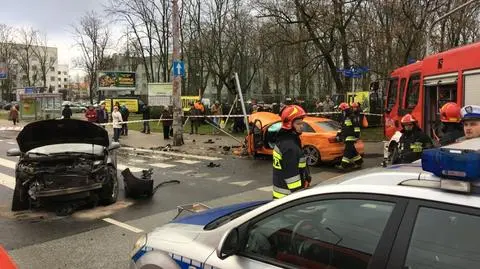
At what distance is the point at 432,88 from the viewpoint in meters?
11.4

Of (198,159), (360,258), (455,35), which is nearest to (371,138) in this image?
(198,159)

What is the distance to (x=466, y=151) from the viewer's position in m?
2.19

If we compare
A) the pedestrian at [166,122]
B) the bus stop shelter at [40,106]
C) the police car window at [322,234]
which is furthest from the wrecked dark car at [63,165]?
the bus stop shelter at [40,106]

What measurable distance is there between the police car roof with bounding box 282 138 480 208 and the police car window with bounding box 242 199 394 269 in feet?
0.21

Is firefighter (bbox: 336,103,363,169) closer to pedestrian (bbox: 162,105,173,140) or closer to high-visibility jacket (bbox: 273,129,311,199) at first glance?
high-visibility jacket (bbox: 273,129,311,199)

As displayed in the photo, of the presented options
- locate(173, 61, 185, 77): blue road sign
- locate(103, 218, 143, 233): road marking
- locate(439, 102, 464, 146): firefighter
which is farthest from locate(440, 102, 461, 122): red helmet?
locate(173, 61, 185, 77): blue road sign

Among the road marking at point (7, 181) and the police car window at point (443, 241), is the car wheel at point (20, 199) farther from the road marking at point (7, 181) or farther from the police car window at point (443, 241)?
the police car window at point (443, 241)

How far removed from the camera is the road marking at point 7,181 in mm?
10714

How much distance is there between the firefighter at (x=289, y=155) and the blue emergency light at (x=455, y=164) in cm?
254

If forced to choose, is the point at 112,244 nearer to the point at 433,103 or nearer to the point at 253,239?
the point at 253,239

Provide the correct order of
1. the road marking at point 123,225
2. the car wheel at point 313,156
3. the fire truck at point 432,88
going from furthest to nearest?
the car wheel at point 313,156 → the fire truck at point 432,88 → the road marking at point 123,225

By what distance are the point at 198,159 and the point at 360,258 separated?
12789 millimetres

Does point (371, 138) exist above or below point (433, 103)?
below

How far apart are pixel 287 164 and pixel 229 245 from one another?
2041 mm
